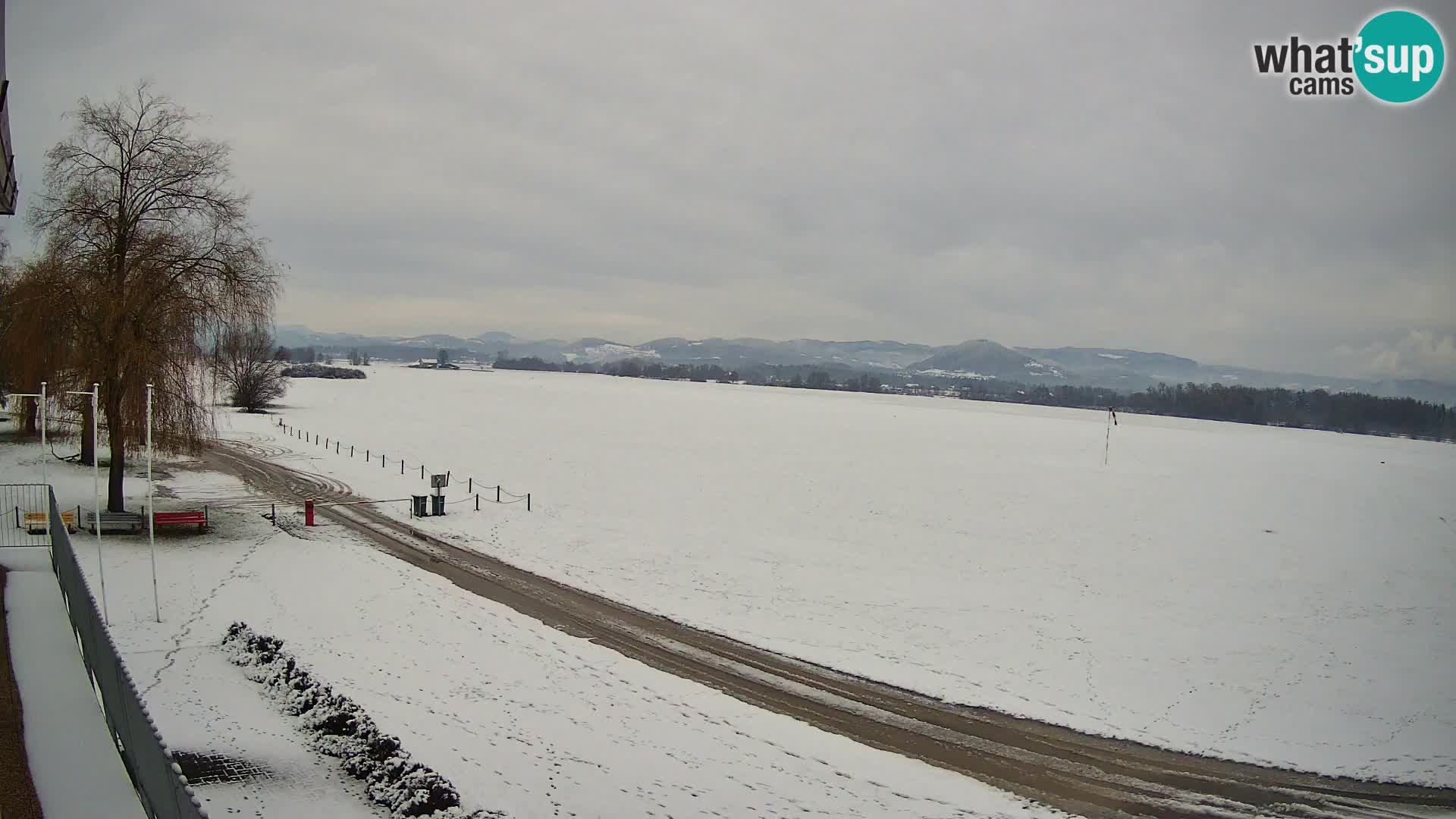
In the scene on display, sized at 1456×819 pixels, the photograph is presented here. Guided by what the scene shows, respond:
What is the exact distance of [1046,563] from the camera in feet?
78.0

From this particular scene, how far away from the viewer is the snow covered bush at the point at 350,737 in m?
9.34

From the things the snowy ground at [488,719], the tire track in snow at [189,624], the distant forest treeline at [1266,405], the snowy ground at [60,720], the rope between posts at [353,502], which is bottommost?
the snowy ground at [488,719]

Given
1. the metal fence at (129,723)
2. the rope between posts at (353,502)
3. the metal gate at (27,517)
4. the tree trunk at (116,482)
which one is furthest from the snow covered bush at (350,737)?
the rope between posts at (353,502)

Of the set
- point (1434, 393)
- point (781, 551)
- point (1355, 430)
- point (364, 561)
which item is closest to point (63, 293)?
point (364, 561)

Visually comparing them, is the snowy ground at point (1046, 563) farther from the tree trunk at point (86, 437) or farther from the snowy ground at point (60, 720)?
the snowy ground at point (60, 720)

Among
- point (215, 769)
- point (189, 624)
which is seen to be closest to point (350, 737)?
point (215, 769)

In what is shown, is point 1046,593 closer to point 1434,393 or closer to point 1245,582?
point 1245,582

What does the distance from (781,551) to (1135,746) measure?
42.5 feet

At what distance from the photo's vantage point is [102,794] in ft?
24.7

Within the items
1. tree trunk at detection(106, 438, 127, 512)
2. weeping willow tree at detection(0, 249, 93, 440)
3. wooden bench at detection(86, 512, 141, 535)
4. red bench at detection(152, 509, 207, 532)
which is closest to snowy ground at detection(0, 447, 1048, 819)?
red bench at detection(152, 509, 207, 532)

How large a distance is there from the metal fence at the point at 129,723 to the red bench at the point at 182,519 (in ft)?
36.0

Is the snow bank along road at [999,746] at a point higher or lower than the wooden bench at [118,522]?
lower

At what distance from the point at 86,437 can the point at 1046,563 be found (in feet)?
122

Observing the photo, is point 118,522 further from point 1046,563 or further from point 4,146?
point 1046,563
